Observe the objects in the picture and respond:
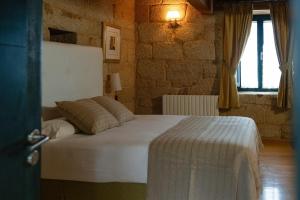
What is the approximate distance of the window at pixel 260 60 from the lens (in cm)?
641

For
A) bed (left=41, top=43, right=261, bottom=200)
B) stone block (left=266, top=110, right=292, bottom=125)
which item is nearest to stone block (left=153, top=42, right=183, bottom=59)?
stone block (left=266, top=110, right=292, bottom=125)

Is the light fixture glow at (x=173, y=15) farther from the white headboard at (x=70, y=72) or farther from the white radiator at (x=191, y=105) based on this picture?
the white headboard at (x=70, y=72)

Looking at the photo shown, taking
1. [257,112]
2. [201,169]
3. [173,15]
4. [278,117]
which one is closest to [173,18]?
[173,15]

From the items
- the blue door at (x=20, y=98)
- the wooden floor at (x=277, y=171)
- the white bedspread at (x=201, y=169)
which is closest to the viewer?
the blue door at (x=20, y=98)

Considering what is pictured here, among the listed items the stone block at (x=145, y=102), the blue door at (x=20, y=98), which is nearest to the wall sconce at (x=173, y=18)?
the stone block at (x=145, y=102)

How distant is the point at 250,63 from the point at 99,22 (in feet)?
8.56

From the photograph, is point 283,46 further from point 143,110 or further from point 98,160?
point 98,160

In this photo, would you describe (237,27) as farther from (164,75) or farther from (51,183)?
(51,183)

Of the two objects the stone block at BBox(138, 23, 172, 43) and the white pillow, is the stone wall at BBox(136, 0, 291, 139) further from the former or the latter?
the white pillow

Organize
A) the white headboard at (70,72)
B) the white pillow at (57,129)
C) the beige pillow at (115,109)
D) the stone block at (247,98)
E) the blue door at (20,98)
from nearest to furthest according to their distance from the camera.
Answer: the blue door at (20,98) < the white pillow at (57,129) < the white headboard at (70,72) < the beige pillow at (115,109) < the stone block at (247,98)

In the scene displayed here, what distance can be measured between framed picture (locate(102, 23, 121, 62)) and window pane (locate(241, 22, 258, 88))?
2064mm

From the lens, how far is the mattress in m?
2.88

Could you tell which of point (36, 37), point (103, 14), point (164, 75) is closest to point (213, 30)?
point (164, 75)

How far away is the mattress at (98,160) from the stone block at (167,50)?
3.61m
